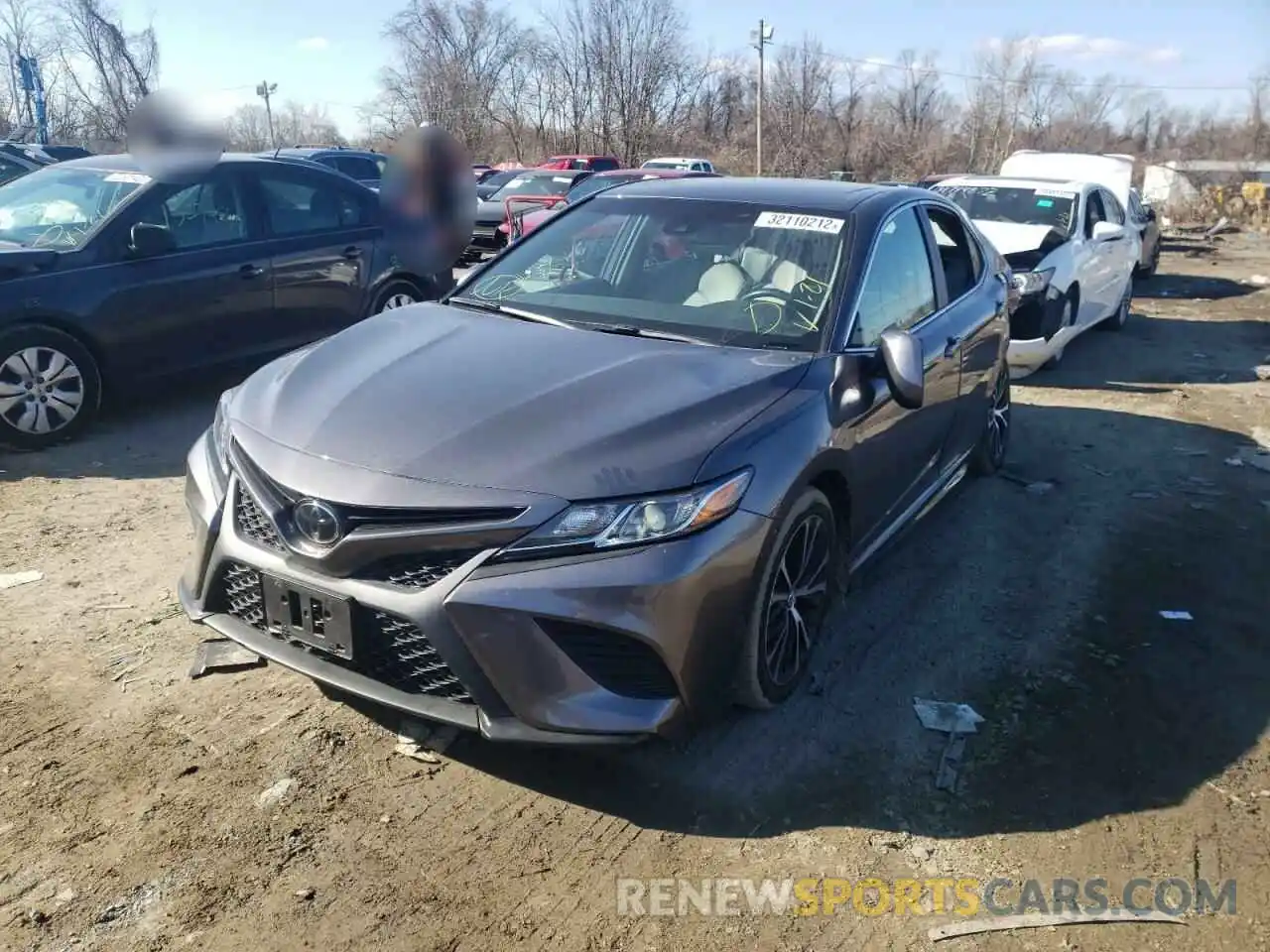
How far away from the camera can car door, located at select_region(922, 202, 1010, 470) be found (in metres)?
4.79

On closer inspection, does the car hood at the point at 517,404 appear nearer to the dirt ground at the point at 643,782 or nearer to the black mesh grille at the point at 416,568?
the black mesh grille at the point at 416,568

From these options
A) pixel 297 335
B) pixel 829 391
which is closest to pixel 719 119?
pixel 297 335

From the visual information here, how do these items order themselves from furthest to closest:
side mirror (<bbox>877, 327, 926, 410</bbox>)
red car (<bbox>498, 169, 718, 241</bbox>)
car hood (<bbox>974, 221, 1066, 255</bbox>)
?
1. red car (<bbox>498, 169, 718, 241</bbox>)
2. car hood (<bbox>974, 221, 1066, 255</bbox>)
3. side mirror (<bbox>877, 327, 926, 410</bbox>)

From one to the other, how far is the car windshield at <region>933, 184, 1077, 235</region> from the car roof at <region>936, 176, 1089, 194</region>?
0.06m

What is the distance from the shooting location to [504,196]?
15758 mm

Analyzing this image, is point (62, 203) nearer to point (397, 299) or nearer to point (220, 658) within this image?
point (397, 299)

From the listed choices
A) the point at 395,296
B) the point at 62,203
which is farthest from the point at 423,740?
the point at 395,296

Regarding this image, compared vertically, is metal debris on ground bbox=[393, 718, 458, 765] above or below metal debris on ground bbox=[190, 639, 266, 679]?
below

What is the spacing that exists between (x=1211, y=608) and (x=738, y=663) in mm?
2601

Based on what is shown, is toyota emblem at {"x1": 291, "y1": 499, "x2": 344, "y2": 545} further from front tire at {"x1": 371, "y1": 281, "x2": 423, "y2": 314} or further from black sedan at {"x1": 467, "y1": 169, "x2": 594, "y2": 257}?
black sedan at {"x1": 467, "y1": 169, "x2": 594, "y2": 257}

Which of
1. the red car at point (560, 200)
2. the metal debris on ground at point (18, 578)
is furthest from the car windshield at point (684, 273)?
the red car at point (560, 200)

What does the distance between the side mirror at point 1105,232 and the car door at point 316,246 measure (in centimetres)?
664

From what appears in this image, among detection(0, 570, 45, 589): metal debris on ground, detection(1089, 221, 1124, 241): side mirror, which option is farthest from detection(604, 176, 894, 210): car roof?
detection(1089, 221, 1124, 241): side mirror

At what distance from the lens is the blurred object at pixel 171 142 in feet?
22.2
